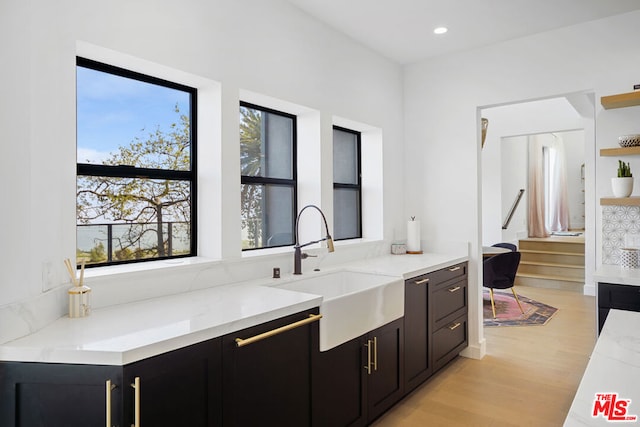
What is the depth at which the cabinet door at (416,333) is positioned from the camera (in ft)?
9.42

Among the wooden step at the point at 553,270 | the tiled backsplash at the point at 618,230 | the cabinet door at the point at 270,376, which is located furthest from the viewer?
the wooden step at the point at 553,270

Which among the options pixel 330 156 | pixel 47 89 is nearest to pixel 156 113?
pixel 47 89

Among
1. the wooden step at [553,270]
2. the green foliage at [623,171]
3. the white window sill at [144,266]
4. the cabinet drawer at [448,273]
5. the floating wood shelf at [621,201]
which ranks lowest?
the wooden step at [553,270]

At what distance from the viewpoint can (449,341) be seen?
3.48 meters

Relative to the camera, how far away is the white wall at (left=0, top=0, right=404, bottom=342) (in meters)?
1.49

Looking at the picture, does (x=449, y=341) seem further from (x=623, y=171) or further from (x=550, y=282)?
(x=550, y=282)

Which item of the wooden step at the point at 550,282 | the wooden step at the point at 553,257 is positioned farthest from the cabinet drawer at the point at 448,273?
the wooden step at the point at 553,257

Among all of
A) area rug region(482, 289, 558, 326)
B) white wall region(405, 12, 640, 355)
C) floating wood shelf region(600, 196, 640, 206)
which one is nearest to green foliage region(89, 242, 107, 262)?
white wall region(405, 12, 640, 355)

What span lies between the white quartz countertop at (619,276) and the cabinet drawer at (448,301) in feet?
A: 3.39

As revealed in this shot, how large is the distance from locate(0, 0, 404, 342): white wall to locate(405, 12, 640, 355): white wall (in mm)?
887

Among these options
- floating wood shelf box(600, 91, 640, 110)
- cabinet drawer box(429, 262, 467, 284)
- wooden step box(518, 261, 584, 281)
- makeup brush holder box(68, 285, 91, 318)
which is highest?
floating wood shelf box(600, 91, 640, 110)

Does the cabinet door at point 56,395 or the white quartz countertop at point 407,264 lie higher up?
the white quartz countertop at point 407,264

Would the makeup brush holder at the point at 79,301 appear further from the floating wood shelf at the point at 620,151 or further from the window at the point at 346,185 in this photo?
the floating wood shelf at the point at 620,151

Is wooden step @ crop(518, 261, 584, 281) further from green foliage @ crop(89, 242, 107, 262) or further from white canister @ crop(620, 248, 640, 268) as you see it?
green foliage @ crop(89, 242, 107, 262)
